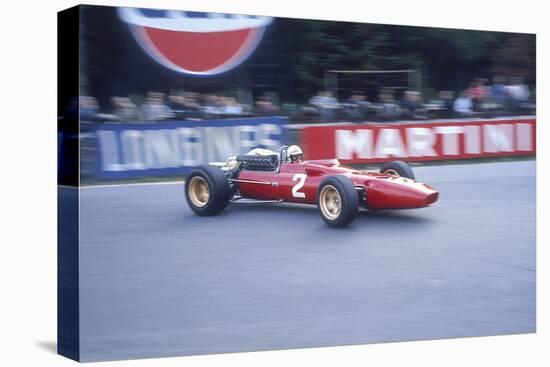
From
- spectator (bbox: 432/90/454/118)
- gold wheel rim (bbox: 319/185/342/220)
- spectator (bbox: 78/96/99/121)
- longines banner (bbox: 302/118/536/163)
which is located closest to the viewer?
spectator (bbox: 78/96/99/121)

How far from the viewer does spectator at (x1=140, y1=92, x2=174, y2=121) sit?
1091 centimetres

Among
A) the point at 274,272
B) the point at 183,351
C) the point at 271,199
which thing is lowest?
the point at 183,351

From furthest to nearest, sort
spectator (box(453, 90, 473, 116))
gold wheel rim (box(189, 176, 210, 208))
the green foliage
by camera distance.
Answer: spectator (box(453, 90, 473, 116))
the green foliage
gold wheel rim (box(189, 176, 210, 208))

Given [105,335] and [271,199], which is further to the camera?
[271,199]

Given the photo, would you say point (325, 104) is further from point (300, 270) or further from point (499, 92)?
point (499, 92)

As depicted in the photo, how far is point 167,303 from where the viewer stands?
11.0m

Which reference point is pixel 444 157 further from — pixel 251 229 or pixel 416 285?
pixel 251 229

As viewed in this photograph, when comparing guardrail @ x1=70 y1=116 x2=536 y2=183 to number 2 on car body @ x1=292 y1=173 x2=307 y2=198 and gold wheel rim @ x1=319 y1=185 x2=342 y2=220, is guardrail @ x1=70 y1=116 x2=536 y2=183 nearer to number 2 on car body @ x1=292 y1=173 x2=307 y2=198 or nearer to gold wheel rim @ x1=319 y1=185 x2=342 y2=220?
number 2 on car body @ x1=292 y1=173 x2=307 y2=198

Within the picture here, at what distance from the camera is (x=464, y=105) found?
42.0ft

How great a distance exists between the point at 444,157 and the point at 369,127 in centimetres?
104

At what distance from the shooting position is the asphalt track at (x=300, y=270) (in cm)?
1078

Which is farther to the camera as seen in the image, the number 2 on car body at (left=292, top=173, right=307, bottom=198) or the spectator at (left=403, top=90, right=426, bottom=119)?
the spectator at (left=403, top=90, right=426, bottom=119)

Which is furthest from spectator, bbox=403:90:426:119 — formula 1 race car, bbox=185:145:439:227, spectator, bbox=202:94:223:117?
spectator, bbox=202:94:223:117

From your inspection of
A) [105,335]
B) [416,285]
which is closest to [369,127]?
[416,285]
